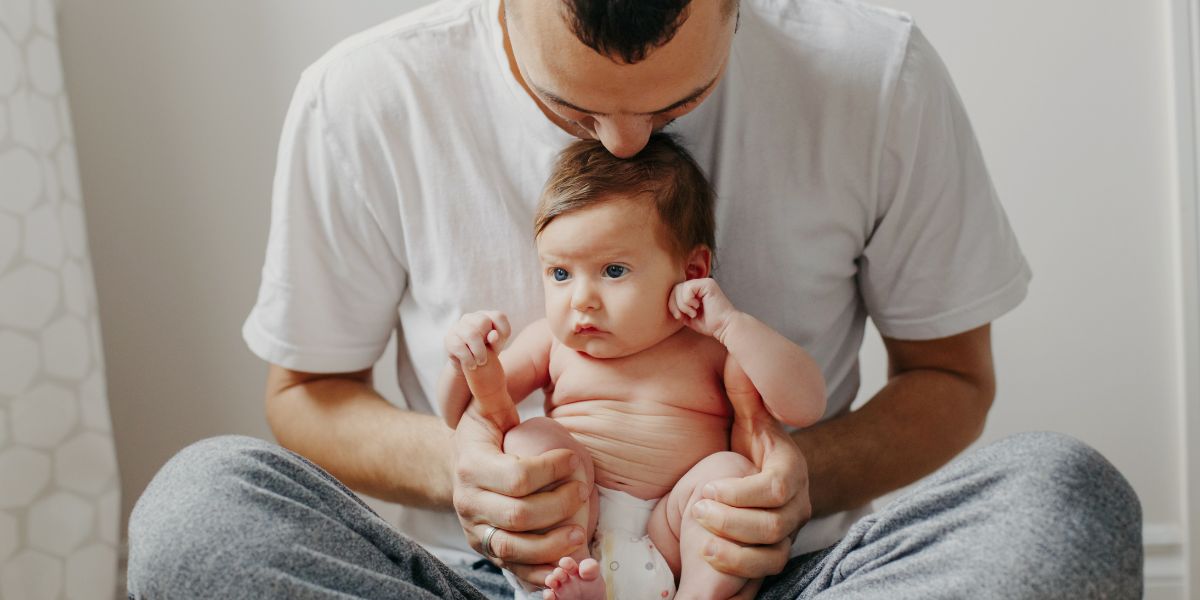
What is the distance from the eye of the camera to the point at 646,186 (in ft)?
3.64

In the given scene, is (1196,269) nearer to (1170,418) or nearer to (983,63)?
(1170,418)

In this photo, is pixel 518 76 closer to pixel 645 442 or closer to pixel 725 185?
pixel 725 185

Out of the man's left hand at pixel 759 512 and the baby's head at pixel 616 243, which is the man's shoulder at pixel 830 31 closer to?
the baby's head at pixel 616 243

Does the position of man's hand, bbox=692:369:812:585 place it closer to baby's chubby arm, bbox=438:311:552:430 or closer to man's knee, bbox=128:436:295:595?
baby's chubby arm, bbox=438:311:552:430

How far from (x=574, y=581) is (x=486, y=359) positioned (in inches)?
8.2

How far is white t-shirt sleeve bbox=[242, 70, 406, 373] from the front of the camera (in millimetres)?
1282

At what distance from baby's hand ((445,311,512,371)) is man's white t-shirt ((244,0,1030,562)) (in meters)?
0.20

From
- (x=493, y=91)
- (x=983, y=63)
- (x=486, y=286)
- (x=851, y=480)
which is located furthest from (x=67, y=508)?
(x=983, y=63)

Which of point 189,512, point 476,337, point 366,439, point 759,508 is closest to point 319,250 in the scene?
point 366,439

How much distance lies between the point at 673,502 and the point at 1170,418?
1098mm

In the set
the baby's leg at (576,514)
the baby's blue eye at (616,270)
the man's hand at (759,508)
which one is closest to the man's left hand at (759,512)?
the man's hand at (759,508)

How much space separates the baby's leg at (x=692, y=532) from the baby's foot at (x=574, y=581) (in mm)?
82

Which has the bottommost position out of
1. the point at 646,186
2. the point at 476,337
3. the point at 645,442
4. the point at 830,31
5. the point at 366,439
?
the point at 366,439

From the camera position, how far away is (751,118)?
124 centimetres
